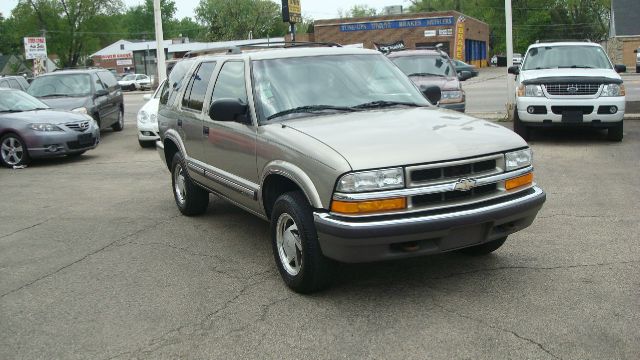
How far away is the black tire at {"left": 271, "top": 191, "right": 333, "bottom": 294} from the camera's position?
4520 millimetres

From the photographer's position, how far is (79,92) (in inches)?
624

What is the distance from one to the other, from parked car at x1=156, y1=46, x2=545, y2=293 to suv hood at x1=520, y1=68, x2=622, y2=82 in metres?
5.92

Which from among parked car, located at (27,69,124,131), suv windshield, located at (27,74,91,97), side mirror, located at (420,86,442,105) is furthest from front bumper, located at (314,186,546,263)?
suv windshield, located at (27,74,91,97)

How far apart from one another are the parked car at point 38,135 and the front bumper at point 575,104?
26.2 feet

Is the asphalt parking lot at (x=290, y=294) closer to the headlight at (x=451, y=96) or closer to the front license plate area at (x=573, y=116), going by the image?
the front license plate area at (x=573, y=116)

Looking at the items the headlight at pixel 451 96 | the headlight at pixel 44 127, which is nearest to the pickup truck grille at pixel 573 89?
the headlight at pixel 451 96

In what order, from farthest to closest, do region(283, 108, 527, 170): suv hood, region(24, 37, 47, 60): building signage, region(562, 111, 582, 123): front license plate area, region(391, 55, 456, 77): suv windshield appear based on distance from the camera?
region(24, 37, 47, 60): building signage
region(391, 55, 456, 77): suv windshield
region(562, 111, 582, 123): front license plate area
region(283, 108, 527, 170): suv hood

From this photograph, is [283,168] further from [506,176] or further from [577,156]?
[577,156]

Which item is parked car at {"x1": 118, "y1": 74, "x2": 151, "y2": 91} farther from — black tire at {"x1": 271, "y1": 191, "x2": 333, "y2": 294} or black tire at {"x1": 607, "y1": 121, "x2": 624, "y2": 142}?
black tire at {"x1": 271, "y1": 191, "x2": 333, "y2": 294}

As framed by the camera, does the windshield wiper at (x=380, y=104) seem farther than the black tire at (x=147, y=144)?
No

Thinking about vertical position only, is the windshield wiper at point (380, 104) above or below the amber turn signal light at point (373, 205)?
above

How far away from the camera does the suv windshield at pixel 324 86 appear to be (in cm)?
539

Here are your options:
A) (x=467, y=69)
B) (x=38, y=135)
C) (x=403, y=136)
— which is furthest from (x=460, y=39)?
(x=403, y=136)

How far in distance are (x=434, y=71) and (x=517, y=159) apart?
984 centimetres
